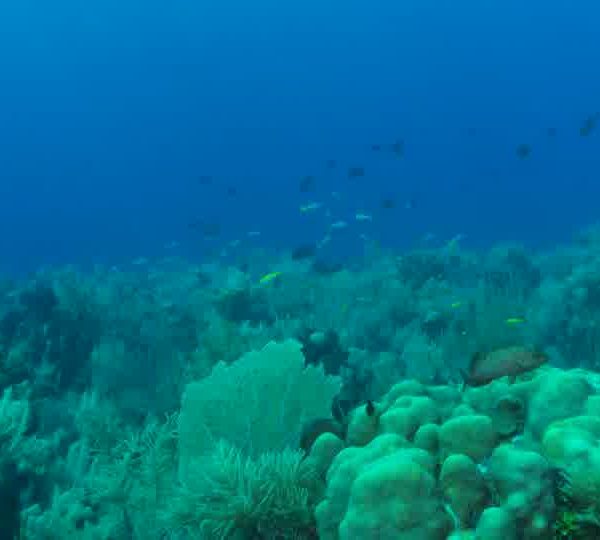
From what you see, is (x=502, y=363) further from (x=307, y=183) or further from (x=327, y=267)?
(x=307, y=183)

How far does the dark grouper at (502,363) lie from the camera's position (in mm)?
4023

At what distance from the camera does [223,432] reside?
504cm

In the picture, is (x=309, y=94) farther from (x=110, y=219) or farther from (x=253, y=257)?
(x=253, y=257)

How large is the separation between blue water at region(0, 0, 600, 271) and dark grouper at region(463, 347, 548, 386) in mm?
121221

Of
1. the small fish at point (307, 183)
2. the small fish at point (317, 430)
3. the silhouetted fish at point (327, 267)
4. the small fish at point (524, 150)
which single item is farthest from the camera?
the small fish at point (307, 183)

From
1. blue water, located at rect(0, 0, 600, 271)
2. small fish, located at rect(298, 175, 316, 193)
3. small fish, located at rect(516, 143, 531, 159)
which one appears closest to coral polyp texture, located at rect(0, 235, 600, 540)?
small fish, located at rect(516, 143, 531, 159)

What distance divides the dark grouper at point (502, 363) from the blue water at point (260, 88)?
398 ft

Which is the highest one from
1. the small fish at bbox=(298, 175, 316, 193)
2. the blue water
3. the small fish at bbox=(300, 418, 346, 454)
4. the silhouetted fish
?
the blue water

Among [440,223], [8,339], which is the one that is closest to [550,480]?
[8,339]

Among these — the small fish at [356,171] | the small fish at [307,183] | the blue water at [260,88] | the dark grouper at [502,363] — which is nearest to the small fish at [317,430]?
the dark grouper at [502,363]

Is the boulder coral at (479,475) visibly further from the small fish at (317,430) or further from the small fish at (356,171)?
the small fish at (356,171)

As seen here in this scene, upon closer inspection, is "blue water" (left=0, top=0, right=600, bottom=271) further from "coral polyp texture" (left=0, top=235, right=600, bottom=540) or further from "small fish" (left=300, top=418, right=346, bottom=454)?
"small fish" (left=300, top=418, right=346, bottom=454)

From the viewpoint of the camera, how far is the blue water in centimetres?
13750

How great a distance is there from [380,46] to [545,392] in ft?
520
